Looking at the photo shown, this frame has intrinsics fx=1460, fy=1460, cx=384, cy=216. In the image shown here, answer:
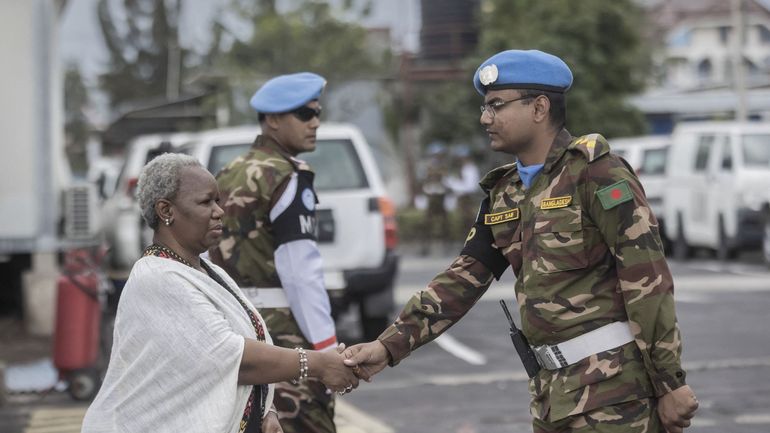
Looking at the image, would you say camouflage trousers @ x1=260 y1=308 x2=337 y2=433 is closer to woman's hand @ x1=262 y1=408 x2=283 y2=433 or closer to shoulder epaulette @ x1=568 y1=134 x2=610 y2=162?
woman's hand @ x1=262 y1=408 x2=283 y2=433

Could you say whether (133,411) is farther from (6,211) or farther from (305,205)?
(6,211)

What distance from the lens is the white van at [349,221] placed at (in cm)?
1233

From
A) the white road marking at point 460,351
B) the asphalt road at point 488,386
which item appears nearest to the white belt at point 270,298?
the asphalt road at point 488,386

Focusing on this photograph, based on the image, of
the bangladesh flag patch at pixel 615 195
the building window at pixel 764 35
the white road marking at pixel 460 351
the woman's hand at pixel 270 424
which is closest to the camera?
the woman's hand at pixel 270 424

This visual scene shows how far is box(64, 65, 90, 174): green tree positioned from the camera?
79.6 metres

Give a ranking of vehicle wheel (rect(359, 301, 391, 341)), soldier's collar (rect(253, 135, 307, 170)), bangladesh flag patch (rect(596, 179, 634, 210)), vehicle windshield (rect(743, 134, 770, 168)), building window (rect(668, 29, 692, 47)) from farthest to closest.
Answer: building window (rect(668, 29, 692, 47))
vehicle windshield (rect(743, 134, 770, 168))
vehicle wheel (rect(359, 301, 391, 341))
soldier's collar (rect(253, 135, 307, 170))
bangladesh flag patch (rect(596, 179, 634, 210))

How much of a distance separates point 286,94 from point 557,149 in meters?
1.72

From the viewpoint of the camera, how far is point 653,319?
14.7 ft

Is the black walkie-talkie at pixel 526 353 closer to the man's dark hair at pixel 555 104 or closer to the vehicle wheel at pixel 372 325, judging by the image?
the man's dark hair at pixel 555 104

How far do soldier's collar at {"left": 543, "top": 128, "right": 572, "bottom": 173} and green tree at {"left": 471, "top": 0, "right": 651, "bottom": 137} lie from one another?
3307 centimetres

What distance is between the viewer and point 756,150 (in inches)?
833

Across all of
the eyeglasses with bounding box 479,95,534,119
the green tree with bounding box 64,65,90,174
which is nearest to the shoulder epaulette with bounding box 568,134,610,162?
the eyeglasses with bounding box 479,95,534,119

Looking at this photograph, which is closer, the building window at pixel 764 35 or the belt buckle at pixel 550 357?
the belt buckle at pixel 550 357

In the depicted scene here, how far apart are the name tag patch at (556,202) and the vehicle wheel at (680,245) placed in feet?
62.0
